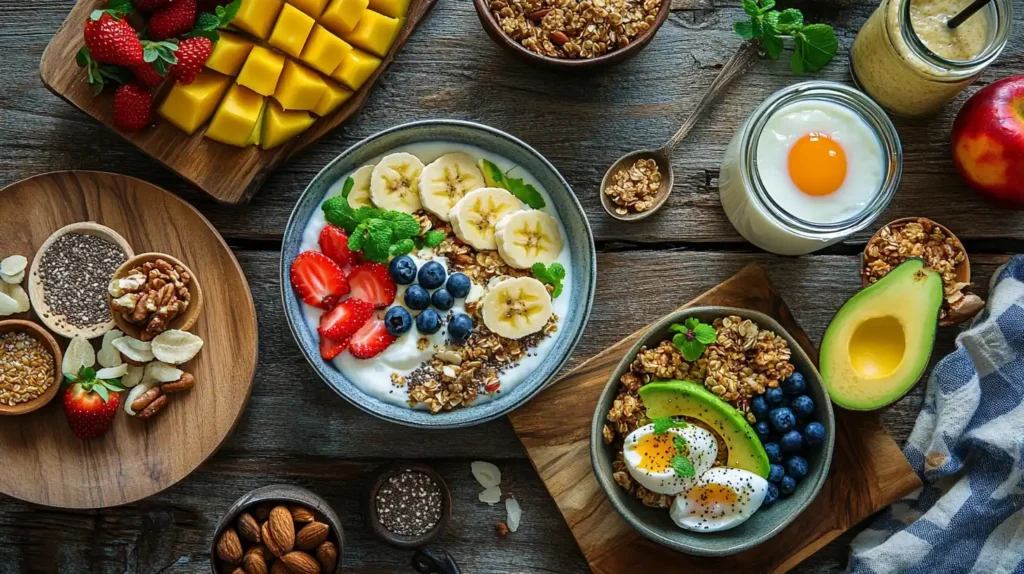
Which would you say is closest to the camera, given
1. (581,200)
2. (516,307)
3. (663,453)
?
(663,453)

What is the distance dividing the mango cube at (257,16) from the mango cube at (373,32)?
0.15 metres

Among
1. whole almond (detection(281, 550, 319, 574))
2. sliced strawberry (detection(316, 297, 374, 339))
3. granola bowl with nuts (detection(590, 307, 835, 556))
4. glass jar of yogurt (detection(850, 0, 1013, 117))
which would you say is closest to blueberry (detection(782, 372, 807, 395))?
granola bowl with nuts (detection(590, 307, 835, 556))

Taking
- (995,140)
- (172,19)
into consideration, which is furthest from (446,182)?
(995,140)

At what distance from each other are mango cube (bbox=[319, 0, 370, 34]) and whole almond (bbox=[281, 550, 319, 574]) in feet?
3.43

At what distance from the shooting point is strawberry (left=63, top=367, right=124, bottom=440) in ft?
5.39

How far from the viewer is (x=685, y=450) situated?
158cm

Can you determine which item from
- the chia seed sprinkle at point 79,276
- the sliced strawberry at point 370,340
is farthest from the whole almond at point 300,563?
the chia seed sprinkle at point 79,276

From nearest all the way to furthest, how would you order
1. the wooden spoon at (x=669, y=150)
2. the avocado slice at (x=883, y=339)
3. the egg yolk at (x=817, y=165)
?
the avocado slice at (x=883, y=339) < the egg yolk at (x=817, y=165) < the wooden spoon at (x=669, y=150)

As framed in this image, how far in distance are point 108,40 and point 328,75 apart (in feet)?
1.36

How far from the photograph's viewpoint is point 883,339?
162 centimetres

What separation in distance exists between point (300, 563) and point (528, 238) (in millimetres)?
781

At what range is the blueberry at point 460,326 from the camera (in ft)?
5.48

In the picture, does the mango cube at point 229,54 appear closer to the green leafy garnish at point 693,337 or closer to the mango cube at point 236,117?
the mango cube at point 236,117

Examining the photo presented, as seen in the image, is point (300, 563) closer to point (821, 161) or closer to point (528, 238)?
point (528, 238)
